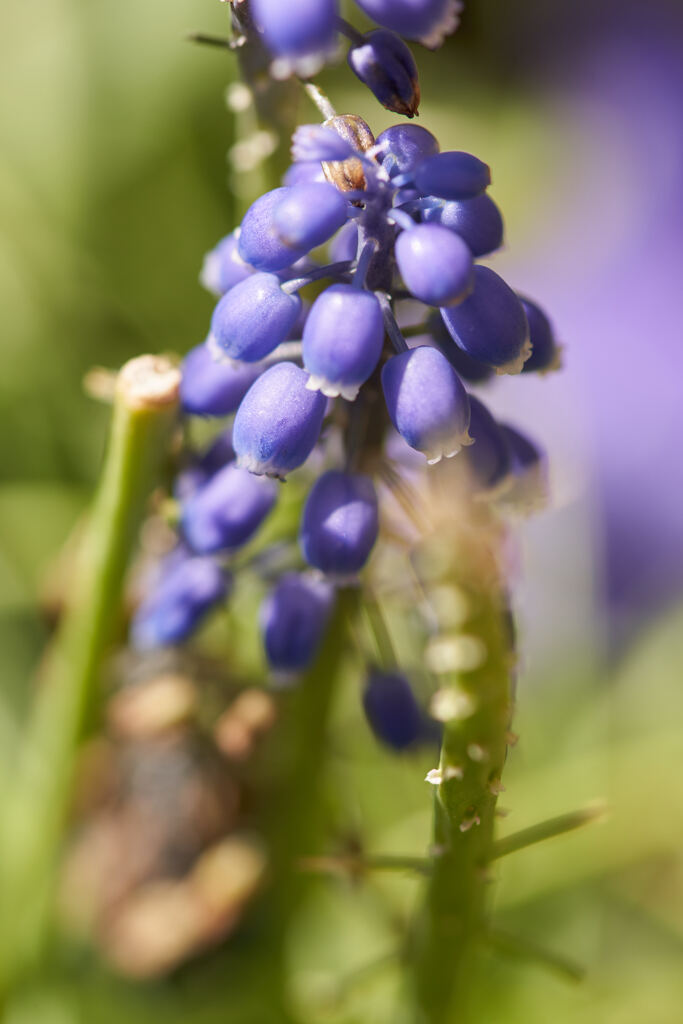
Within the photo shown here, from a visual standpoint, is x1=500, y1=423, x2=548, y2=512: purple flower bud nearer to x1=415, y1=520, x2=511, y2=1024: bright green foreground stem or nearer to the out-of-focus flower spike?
x1=415, y1=520, x2=511, y2=1024: bright green foreground stem

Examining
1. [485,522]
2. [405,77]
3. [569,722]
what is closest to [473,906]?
[485,522]

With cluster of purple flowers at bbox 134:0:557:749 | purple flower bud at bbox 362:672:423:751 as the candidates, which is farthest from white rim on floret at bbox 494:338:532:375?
purple flower bud at bbox 362:672:423:751

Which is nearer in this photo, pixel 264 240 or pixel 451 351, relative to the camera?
pixel 264 240

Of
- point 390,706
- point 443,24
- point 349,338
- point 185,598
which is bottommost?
point 390,706

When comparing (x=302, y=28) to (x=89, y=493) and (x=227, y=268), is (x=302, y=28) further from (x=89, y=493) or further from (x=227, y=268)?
(x=89, y=493)

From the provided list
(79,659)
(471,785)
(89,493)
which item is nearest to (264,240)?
(471,785)
